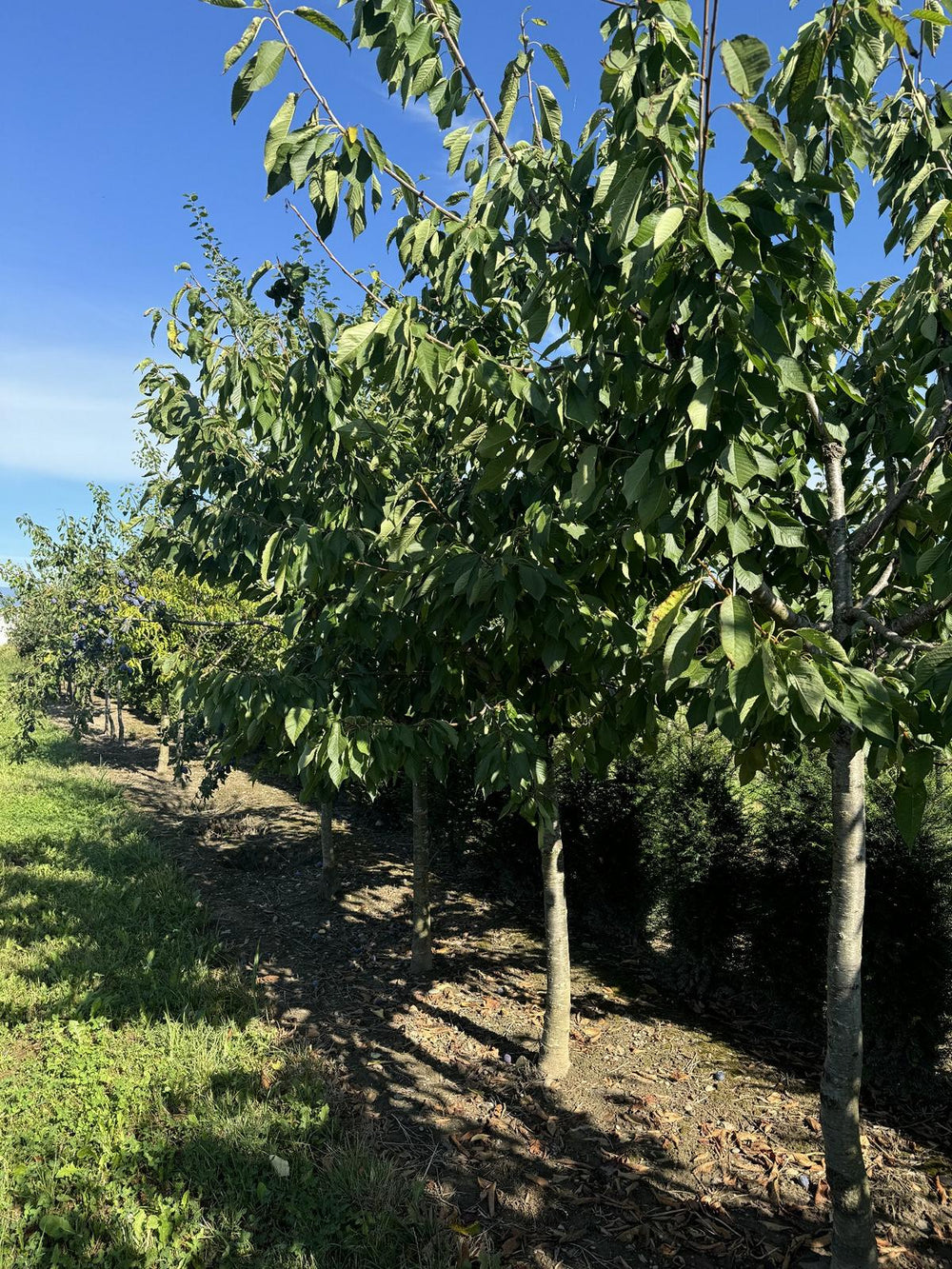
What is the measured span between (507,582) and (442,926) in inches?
204

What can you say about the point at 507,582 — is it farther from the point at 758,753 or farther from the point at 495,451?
the point at 758,753

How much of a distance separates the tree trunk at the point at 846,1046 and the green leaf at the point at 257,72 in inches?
98.4

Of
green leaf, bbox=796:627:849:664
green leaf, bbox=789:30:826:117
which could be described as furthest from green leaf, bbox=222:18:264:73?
green leaf, bbox=796:627:849:664

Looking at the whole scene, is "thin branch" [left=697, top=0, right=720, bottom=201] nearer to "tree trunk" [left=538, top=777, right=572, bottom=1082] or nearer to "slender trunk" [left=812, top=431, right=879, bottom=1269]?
"slender trunk" [left=812, top=431, right=879, bottom=1269]

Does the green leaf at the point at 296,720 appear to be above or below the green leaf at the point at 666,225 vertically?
below

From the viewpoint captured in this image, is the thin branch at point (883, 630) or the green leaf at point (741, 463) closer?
the green leaf at point (741, 463)

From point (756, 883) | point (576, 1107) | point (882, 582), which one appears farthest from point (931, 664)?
point (756, 883)

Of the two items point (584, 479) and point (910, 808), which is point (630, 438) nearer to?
point (584, 479)

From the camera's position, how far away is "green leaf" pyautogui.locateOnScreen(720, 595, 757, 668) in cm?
176

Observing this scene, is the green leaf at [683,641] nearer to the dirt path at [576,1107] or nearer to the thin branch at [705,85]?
the thin branch at [705,85]

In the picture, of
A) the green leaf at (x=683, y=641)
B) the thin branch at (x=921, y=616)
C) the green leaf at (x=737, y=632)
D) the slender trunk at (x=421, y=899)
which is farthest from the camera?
the slender trunk at (x=421, y=899)

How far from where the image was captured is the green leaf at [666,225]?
5.18 feet

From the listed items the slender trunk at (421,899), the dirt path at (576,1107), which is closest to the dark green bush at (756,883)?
the dirt path at (576,1107)

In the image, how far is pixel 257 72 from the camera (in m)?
1.72
